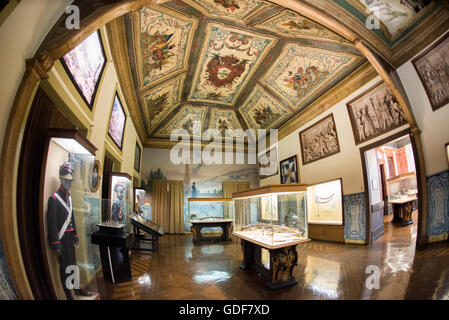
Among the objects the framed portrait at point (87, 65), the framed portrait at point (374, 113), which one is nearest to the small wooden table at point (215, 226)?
the framed portrait at point (374, 113)

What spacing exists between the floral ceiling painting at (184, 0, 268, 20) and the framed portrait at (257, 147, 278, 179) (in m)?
8.02

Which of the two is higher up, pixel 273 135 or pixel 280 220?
pixel 273 135

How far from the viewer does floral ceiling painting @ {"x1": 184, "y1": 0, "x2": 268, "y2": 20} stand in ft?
18.3

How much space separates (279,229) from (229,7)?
18.9 ft

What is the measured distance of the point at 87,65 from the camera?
4043mm

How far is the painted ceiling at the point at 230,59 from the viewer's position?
581 cm

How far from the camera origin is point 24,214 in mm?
2469

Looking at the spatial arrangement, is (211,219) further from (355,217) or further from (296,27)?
(296,27)

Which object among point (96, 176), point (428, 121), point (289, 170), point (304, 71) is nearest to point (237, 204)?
point (96, 176)

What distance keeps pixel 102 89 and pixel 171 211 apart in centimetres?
954

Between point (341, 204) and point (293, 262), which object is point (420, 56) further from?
point (293, 262)

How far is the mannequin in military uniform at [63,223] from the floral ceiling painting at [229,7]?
5.25 meters

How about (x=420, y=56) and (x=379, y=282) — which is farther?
(x=420, y=56)
